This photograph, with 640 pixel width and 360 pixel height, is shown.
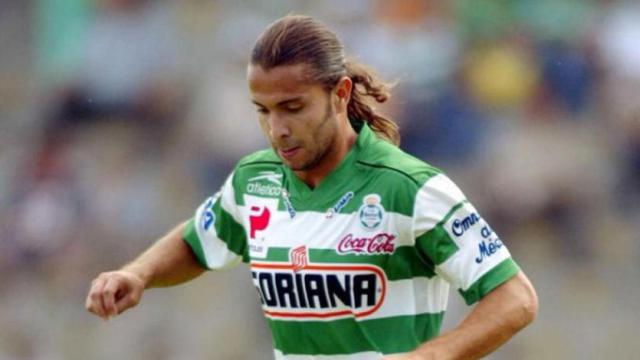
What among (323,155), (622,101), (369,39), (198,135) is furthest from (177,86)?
(323,155)

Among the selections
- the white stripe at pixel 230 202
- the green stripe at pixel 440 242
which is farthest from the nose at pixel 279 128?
the white stripe at pixel 230 202

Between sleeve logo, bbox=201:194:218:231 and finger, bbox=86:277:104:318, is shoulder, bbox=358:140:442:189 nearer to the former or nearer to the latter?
sleeve logo, bbox=201:194:218:231

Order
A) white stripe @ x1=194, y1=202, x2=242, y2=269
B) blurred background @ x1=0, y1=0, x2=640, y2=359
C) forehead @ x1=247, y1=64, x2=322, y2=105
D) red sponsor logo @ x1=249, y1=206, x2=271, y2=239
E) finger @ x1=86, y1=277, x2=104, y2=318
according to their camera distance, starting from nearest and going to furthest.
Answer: forehead @ x1=247, y1=64, x2=322, y2=105
finger @ x1=86, y1=277, x2=104, y2=318
red sponsor logo @ x1=249, y1=206, x2=271, y2=239
white stripe @ x1=194, y1=202, x2=242, y2=269
blurred background @ x1=0, y1=0, x2=640, y2=359

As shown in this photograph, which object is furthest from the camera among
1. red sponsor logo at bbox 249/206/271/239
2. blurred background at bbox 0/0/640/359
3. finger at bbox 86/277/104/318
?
blurred background at bbox 0/0/640/359

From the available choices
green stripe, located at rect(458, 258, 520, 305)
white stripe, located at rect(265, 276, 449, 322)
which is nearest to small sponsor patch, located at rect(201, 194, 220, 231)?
white stripe, located at rect(265, 276, 449, 322)

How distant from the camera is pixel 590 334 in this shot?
1025 centimetres

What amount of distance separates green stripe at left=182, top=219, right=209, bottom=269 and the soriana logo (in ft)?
2.06

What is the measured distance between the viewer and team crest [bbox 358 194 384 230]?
208 inches

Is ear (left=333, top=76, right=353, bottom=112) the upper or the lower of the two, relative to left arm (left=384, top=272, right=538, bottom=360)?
upper

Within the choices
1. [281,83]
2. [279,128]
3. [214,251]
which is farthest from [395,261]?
[214,251]

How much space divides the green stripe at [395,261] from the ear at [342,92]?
0.48 metres

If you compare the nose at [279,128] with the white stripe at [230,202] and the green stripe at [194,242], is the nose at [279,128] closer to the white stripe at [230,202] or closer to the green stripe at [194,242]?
the white stripe at [230,202]

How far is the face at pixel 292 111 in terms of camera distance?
5.25m

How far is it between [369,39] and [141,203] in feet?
6.14
